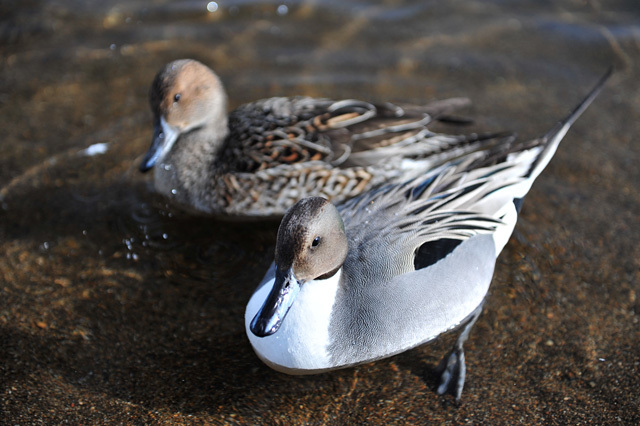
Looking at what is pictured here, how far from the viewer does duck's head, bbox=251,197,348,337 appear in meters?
3.23

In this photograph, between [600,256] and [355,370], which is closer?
[355,370]

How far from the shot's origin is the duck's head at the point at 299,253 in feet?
10.6

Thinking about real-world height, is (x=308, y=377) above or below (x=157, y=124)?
below

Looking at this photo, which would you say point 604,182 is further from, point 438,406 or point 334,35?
point 334,35

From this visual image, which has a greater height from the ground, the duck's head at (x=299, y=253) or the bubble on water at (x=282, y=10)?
the bubble on water at (x=282, y=10)

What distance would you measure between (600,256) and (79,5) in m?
5.32

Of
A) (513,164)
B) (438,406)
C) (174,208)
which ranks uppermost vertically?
(513,164)

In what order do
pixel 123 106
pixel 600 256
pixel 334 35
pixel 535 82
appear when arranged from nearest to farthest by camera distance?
pixel 600 256 < pixel 123 106 < pixel 535 82 < pixel 334 35

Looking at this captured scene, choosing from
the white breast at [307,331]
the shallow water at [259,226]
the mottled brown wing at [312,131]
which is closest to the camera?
the white breast at [307,331]

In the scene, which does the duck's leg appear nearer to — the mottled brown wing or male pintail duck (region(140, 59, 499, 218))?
male pintail duck (region(140, 59, 499, 218))

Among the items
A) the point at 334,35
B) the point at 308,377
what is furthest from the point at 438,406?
the point at 334,35

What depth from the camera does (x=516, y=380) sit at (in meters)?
3.68

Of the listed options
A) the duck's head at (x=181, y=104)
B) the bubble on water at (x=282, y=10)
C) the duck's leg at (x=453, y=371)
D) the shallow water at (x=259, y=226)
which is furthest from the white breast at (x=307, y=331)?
the bubble on water at (x=282, y=10)

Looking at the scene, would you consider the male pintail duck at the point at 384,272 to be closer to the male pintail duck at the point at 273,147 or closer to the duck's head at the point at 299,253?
the duck's head at the point at 299,253
